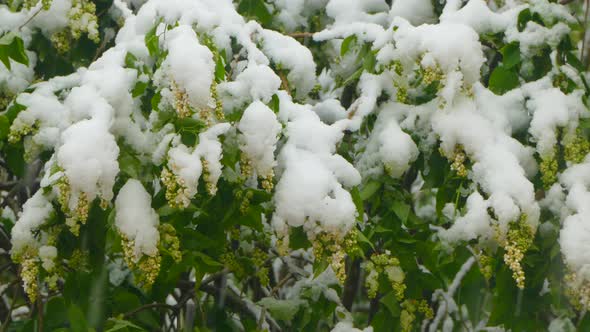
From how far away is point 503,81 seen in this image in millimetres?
2568

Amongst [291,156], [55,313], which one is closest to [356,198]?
[291,156]

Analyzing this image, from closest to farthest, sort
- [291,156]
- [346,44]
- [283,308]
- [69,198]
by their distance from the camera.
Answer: [69,198] → [291,156] → [346,44] → [283,308]

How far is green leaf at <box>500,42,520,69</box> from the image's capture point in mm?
2514

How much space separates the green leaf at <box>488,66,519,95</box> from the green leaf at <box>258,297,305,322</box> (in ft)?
3.11

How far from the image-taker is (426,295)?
320 cm

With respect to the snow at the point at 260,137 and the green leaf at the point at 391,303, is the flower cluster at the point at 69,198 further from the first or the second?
the green leaf at the point at 391,303

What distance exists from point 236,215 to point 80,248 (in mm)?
458

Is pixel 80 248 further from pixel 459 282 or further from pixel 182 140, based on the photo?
pixel 459 282

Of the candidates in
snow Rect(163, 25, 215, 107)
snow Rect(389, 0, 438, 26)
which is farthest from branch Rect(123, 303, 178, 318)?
snow Rect(389, 0, 438, 26)

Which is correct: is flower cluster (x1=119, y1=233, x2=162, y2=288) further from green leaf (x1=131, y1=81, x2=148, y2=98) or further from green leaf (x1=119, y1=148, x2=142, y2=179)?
green leaf (x1=131, y1=81, x2=148, y2=98)

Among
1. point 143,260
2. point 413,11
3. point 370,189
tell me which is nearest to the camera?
point 143,260

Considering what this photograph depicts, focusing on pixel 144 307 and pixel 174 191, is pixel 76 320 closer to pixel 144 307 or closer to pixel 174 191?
pixel 144 307

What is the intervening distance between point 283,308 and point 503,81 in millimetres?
1018

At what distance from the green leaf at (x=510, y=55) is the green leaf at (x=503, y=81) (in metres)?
0.04
